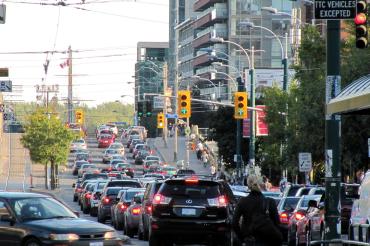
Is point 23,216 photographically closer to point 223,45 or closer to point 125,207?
point 125,207

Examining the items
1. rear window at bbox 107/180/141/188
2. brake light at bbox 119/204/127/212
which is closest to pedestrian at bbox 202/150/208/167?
rear window at bbox 107/180/141/188

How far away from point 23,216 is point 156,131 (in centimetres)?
15488

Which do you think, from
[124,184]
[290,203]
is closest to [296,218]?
[290,203]

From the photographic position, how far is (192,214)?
24.6 m

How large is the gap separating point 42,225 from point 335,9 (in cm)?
630

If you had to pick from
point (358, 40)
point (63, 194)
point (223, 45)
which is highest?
point (223, 45)

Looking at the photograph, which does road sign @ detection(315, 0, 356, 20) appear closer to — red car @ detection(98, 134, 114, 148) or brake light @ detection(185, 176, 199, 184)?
brake light @ detection(185, 176, 199, 184)

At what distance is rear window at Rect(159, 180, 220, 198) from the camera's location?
2472 cm

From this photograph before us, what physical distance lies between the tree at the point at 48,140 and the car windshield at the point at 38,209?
69.9m

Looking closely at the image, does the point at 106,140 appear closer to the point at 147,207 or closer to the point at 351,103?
the point at 147,207

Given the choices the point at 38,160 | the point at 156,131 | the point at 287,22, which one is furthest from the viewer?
the point at 156,131

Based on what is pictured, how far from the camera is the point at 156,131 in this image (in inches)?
6890

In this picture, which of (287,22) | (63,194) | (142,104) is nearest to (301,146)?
(142,104)

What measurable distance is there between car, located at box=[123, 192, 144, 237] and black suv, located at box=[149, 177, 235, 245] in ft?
25.4
